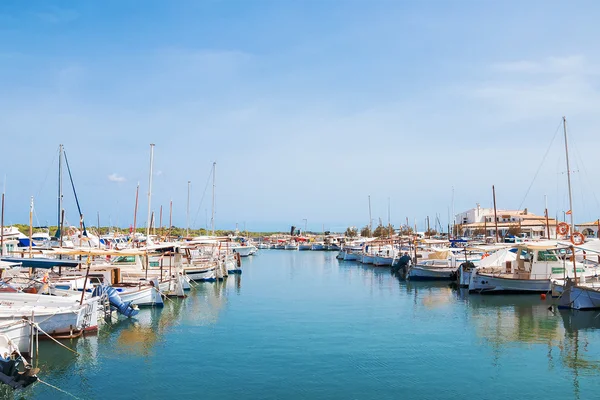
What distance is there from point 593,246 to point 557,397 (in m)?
15.9

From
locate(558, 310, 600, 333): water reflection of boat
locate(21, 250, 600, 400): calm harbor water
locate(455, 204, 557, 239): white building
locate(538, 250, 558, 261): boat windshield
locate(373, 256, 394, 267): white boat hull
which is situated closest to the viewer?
locate(21, 250, 600, 400): calm harbor water

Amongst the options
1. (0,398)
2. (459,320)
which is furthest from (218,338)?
(459,320)

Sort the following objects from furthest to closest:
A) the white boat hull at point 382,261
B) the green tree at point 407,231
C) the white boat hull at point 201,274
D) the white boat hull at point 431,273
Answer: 1. the green tree at point 407,231
2. the white boat hull at point 382,261
3. the white boat hull at point 431,273
4. the white boat hull at point 201,274

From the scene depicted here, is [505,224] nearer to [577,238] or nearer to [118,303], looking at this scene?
[577,238]

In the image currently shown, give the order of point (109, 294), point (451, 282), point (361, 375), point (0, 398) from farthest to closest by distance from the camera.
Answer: point (451, 282) < point (109, 294) < point (361, 375) < point (0, 398)

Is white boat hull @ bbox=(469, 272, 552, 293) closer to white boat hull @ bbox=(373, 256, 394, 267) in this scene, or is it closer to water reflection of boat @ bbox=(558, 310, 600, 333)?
water reflection of boat @ bbox=(558, 310, 600, 333)

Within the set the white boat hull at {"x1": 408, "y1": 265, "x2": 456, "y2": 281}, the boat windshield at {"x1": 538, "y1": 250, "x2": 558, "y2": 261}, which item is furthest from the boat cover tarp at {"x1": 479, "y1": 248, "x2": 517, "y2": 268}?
the white boat hull at {"x1": 408, "y1": 265, "x2": 456, "y2": 281}

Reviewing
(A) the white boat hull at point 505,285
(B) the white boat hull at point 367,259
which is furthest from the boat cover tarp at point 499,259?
(B) the white boat hull at point 367,259

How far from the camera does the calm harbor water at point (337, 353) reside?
17.6 m

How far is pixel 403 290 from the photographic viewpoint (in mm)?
44250


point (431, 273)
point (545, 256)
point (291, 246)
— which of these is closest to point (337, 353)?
point (545, 256)

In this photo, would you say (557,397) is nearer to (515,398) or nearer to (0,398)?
(515,398)

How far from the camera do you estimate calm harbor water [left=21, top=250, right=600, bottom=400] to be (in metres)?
17.6

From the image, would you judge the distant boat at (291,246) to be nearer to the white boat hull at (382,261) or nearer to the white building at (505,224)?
the white building at (505,224)
